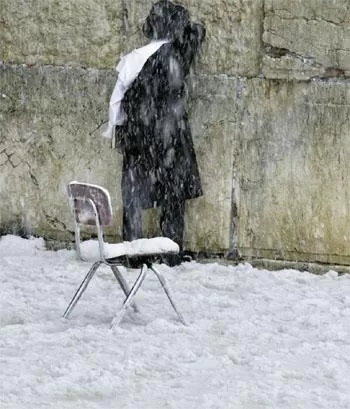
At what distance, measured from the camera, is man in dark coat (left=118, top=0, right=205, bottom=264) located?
804 cm

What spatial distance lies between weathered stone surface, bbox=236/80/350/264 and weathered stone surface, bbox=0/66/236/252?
0.59 ft

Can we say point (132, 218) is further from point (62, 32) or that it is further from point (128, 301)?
point (128, 301)

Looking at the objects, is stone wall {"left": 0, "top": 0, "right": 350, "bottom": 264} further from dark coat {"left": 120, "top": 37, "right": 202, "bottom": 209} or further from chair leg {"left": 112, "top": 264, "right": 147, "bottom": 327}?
chair leg {"left": 112, "top": 264, "right": 147, "bottom": 327}

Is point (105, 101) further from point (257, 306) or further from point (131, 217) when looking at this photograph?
point (257, 306)

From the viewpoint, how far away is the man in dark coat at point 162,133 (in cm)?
804

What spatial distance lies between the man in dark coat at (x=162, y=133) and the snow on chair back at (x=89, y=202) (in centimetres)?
187

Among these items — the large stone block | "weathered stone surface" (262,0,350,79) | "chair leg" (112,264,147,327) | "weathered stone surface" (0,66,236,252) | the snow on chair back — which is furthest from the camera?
the large stone block

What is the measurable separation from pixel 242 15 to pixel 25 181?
6.83ft

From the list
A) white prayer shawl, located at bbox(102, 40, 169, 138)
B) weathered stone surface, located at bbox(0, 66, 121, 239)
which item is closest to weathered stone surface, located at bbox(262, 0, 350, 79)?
white prayer shawl, located at bbox(102, 40, 169, 138)

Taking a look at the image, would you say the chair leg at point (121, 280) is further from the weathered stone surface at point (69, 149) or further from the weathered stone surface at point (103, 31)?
the weathered stone surface at point (103, 31)

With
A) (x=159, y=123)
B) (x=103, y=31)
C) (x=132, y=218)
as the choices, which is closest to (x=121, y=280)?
(x=132, y=218)

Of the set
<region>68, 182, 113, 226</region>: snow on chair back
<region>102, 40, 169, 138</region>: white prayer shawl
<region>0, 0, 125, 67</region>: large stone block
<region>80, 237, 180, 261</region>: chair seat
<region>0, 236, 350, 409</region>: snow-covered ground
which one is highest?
<region>0, 0, 125, 67</region>: large stone block

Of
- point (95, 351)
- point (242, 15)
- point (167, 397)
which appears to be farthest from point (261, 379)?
point (242, 15)

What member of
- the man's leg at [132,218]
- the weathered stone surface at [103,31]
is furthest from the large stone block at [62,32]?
the man's leg at [132,218]
